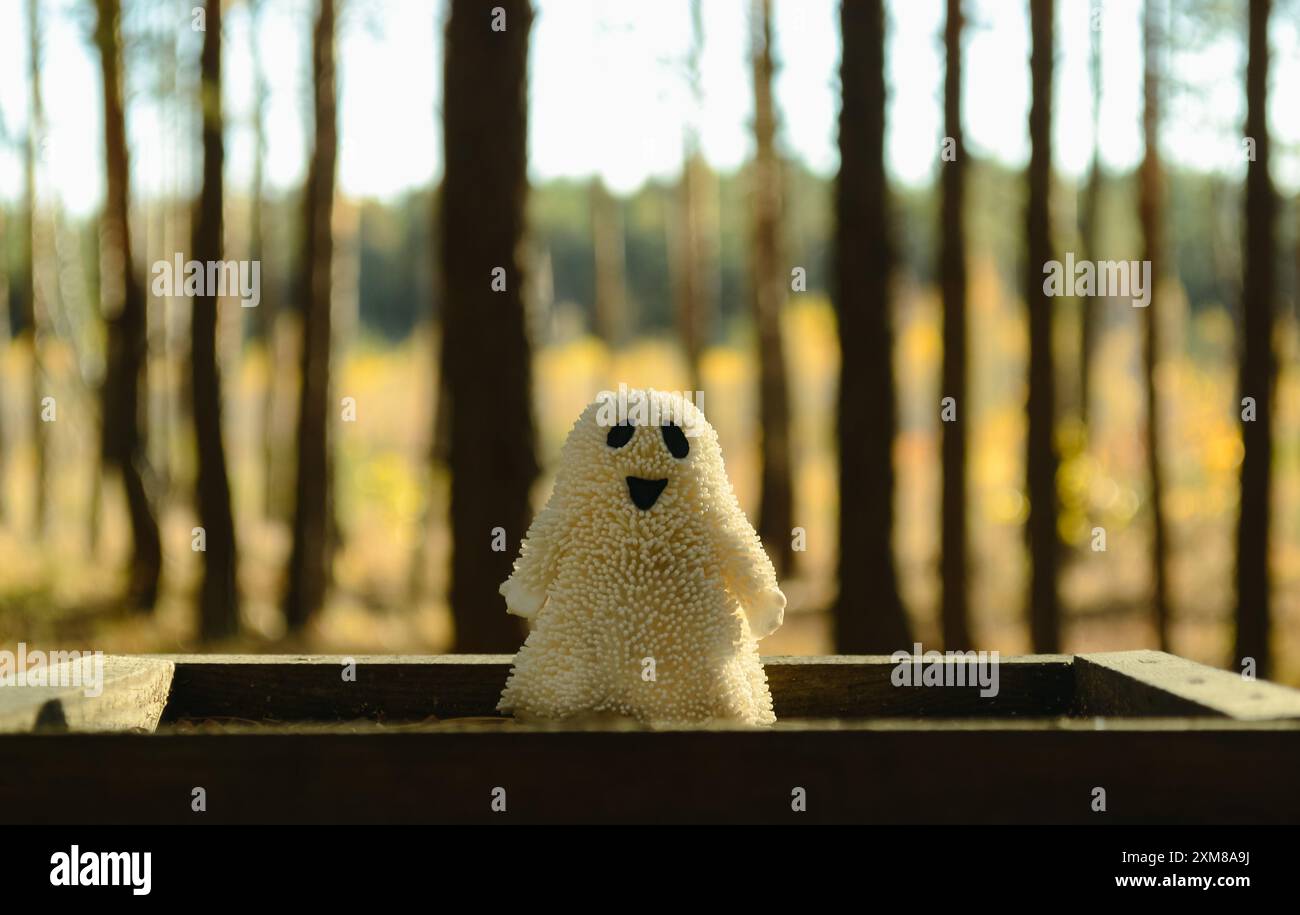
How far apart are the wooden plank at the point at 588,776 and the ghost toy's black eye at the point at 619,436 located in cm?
70

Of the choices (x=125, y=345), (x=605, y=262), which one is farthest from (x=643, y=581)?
(x=605, y=262)

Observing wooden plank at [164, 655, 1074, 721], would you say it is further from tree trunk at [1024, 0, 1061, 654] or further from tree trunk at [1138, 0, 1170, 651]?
tree trunk at [1138, 0, 1170, 651]

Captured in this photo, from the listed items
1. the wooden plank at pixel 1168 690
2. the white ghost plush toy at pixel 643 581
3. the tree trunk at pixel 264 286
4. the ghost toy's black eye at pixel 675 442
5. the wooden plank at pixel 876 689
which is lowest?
the wooden plank at pixel 876 689

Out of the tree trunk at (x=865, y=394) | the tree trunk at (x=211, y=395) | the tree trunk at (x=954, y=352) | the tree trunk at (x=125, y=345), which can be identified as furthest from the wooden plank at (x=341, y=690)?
the tree trunk at (x=125, y=345)

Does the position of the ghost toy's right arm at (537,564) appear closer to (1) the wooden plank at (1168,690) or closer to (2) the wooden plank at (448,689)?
(2) the wooden plank at (448,689)

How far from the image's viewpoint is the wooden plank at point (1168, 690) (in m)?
2.00

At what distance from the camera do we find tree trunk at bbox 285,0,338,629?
386 inches

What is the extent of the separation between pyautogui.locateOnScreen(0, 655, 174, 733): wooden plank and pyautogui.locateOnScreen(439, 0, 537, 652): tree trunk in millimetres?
2043

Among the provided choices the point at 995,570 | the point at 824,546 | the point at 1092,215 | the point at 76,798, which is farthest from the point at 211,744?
the point at 824,546

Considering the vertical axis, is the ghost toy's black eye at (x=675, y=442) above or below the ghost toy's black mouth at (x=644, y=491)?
above

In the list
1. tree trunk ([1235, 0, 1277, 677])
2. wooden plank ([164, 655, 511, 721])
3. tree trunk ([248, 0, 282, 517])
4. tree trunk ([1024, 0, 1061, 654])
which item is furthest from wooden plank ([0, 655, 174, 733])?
tree trunk ([248, 0, 282, 517])

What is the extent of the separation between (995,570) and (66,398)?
11463 millimetres
